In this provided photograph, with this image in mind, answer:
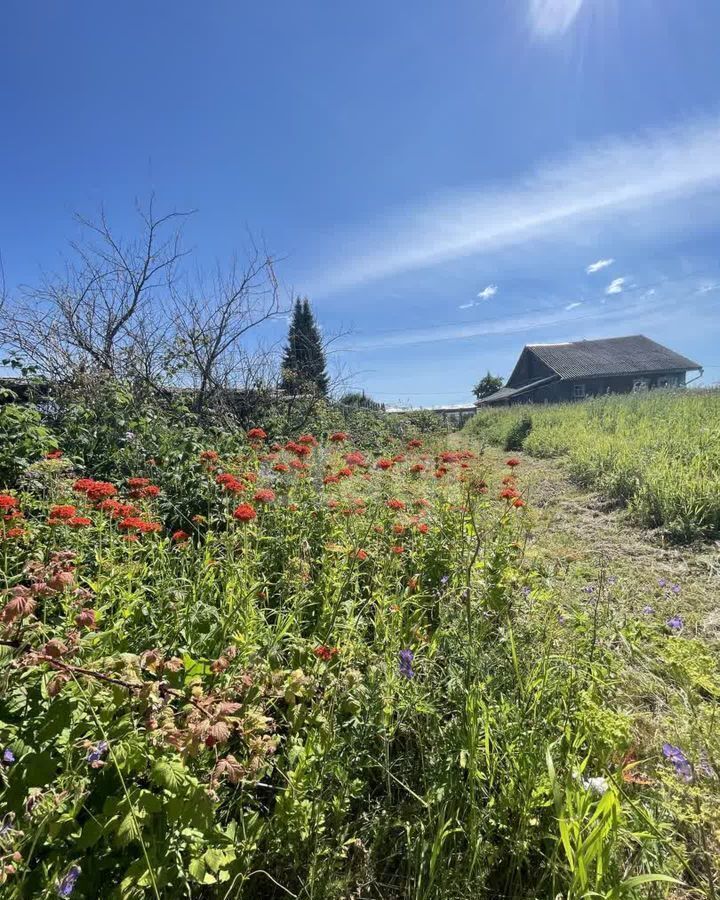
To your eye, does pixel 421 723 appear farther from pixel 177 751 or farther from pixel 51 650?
pixel 51 650

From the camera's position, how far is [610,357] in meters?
29.2

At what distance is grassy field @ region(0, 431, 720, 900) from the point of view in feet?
2.96

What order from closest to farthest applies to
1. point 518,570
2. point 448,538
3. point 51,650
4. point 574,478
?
point 51,650 → point 518,570 → point 448,538 → point 574,478

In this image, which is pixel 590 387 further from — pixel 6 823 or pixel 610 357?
pixel 6 823

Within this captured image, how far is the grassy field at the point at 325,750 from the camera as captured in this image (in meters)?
0.90

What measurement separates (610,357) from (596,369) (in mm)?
2424

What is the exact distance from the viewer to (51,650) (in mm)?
845

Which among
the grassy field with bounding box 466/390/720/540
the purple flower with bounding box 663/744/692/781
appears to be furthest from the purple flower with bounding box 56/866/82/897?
the grassy field with bounding box 466/390/720/540

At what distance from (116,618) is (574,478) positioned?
265 inches

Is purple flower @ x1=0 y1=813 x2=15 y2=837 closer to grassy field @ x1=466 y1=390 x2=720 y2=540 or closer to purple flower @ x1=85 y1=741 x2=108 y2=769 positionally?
purple flower @ x1=85 y1=741 x2=108 y2=769

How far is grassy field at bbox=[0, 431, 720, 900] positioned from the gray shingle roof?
28.8 m

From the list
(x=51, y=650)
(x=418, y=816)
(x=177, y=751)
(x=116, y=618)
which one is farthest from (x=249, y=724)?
(x=116, y=618)

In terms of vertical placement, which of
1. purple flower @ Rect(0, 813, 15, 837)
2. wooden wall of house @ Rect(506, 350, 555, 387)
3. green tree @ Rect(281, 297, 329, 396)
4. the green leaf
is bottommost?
the green leaf

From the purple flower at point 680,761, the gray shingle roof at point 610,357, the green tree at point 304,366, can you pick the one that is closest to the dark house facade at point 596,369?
the gray shingle roof at point 610,357
